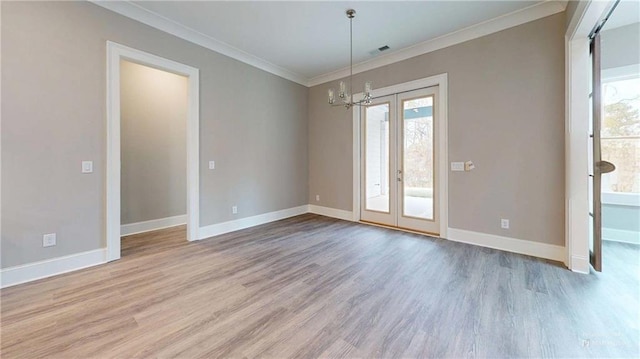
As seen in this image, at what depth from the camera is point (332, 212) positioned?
541 cm

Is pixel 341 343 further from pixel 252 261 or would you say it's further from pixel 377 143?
pixel 377 143

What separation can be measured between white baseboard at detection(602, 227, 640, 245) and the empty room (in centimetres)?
2

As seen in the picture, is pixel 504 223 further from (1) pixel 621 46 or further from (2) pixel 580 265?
(1) pixel 621 46

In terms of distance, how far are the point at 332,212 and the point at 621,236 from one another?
176 inches

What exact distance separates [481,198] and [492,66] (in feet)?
6.00

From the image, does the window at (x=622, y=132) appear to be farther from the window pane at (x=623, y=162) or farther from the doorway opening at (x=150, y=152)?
the doorway opening at (x=150, y=152)

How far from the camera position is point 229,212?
4266 millimetres

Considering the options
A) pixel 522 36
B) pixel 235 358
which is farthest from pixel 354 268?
pixel 522 36

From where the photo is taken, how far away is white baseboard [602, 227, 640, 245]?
11.2 ft

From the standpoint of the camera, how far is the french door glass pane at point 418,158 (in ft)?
13.3

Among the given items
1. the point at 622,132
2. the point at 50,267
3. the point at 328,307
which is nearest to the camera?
the point at 328,307

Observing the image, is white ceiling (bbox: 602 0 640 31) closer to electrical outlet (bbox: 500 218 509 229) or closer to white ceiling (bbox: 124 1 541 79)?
white ceiling (bbox: 124 1 541 79)

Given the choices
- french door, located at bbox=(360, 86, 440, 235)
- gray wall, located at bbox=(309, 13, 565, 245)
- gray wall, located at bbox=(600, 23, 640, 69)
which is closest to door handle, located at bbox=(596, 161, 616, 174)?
gray wall, located at bbox=(309, 13, 565, 245)

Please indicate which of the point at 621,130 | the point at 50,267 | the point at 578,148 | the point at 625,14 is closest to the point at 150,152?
the point at 50,267
